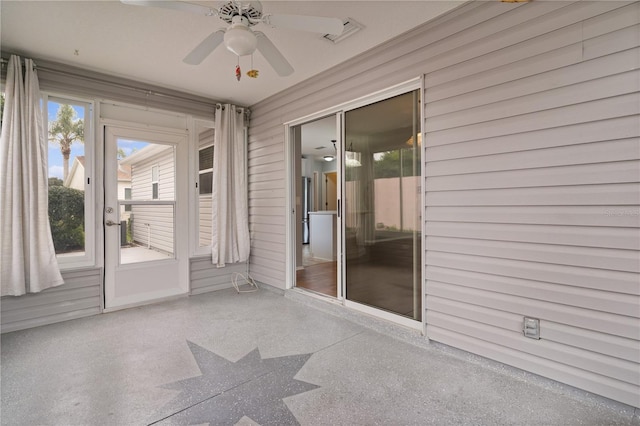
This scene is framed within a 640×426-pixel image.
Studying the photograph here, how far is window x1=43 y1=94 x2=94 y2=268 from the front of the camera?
3.19 metres

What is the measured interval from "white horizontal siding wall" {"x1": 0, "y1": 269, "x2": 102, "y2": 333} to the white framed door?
14cm

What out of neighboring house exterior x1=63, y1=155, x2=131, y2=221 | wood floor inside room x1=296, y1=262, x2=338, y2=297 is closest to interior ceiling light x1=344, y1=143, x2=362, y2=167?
wood floor inside room x1=296, y1=262, x2=338, y2=297

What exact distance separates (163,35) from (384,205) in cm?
259

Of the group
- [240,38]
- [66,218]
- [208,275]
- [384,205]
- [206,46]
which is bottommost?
[208,275]

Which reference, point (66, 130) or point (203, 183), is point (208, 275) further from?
point (66, 130)

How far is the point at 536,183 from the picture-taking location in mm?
1995

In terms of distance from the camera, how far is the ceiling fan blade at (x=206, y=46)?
1.96m

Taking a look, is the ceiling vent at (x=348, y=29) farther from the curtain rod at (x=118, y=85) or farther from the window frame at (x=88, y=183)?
the window frame at (x=88, y=183)

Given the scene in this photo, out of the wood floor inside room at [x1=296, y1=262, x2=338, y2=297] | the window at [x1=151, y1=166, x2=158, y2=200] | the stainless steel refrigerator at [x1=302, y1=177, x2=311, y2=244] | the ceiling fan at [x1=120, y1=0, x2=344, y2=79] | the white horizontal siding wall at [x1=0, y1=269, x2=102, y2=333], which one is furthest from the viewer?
the stainless steel refrigerator at [x1=302, y1=177, x2=311, y2=244]

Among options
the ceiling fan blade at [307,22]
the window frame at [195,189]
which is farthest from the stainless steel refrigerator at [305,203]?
the ceiling fan blade at [307,22]

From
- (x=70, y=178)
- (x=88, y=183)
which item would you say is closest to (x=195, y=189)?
(x=88, y=183)

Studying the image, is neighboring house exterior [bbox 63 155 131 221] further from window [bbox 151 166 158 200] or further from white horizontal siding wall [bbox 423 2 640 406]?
white horizontal siding wall [bbox 423 2 640 406]

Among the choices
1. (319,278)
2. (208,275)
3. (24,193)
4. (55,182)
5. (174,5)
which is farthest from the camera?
(319,278)

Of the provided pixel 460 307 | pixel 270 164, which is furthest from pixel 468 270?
A: pixel 270 164
